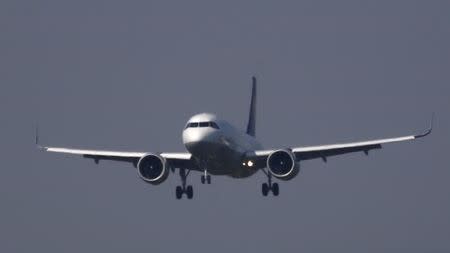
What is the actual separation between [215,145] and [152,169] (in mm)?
5623

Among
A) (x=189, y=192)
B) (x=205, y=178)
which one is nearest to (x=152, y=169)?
(x=205, y=178)

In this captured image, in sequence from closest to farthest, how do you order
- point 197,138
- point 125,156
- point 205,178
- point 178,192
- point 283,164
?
1. point 197,138
2. point 205,178
3. point 283,164
4. point 125,156
5. point 178,192

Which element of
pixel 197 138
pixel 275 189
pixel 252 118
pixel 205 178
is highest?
pixel 252 118

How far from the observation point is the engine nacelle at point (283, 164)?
287 feet

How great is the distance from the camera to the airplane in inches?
3327

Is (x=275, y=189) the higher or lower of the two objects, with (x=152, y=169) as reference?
lower

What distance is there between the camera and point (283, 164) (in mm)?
88312

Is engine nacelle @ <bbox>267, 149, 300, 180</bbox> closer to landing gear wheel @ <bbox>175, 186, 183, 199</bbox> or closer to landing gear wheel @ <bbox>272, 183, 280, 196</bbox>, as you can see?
landing gear wheel @ <bbox>272, 183, 280, 196</bbox>

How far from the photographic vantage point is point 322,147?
291 ft

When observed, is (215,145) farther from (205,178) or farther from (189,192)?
(189,192)

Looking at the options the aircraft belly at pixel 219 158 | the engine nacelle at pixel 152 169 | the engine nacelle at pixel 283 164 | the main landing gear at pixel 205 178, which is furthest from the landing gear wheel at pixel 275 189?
the engine nacelle at pixel 152 169

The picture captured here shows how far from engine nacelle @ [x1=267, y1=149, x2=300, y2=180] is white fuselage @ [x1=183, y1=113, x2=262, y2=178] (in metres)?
1.81

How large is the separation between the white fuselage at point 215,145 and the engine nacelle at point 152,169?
2.39 m

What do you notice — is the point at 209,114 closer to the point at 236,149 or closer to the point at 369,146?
the point at 236,149
